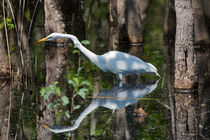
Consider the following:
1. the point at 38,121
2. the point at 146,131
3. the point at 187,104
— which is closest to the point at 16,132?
the point at 38,121

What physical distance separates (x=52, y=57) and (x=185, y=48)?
5353mm

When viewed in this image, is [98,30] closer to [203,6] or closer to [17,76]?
[203,6]

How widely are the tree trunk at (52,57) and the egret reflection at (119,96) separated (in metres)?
0.48

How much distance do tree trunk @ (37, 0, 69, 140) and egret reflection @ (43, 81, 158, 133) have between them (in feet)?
1.58

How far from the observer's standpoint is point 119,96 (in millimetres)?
9062

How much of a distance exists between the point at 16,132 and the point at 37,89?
2.73 metres

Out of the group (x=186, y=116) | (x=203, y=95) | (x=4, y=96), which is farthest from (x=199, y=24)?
(x=4, y=96)

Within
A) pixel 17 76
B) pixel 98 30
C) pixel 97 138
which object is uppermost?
pixel 98 30

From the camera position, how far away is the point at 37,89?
988 centimetres

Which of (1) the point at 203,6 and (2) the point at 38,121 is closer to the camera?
(2) the point at 38,121

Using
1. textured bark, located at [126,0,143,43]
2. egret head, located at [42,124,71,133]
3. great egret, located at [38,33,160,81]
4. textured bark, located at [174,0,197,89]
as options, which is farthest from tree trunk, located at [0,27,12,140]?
textured bark, located at [126,0,143,43]

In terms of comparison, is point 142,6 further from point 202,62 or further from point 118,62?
point 118,62

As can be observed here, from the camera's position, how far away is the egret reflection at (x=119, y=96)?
27.5 feet

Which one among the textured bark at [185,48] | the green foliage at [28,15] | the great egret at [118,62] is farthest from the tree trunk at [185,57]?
the green foliage at [28,15]
